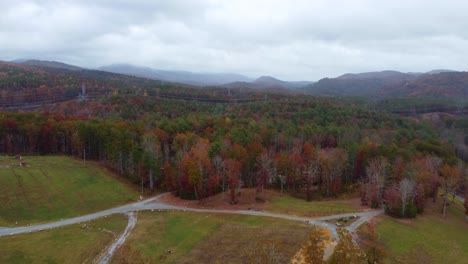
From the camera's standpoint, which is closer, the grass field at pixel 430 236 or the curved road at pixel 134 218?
the grass field at pixel 430 236

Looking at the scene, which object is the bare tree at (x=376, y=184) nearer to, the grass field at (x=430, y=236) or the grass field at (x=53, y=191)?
the grass field at (x=430, y=236)

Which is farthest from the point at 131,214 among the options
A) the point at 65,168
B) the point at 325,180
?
the point at 325,180

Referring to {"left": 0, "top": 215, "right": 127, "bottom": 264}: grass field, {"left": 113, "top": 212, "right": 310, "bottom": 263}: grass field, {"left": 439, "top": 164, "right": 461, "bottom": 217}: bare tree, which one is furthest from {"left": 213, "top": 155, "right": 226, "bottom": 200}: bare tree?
{"left": 439, "top": 164, "right": 461, "bottom": 217}: bare tree

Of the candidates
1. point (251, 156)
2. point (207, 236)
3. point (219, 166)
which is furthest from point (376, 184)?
point (207, 236)

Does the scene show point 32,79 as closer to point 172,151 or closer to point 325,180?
point 172,151

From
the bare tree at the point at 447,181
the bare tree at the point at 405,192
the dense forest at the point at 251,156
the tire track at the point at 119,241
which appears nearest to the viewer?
the tire track at the point at 119,241

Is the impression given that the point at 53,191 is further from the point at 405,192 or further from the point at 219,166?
the point at 405,192

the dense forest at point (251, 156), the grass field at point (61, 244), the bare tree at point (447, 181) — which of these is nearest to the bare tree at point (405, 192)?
the dense forest at point (251, 156)
